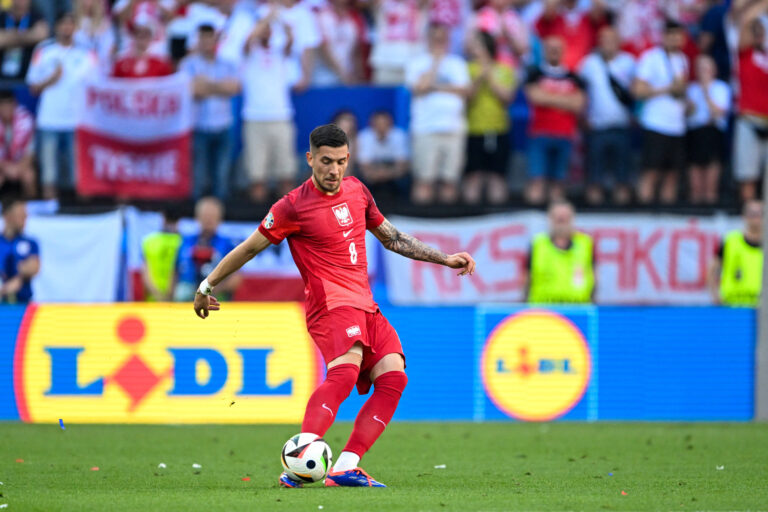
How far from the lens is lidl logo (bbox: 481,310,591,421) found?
1286 cm

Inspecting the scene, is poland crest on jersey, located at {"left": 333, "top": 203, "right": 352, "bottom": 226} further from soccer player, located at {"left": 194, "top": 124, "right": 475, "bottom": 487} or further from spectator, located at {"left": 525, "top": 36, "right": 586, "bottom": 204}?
spectator, located at {"left": 525, "top": 36, "right": 586, "bottom": 204}

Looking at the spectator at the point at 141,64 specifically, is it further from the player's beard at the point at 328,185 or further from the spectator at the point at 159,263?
the player's beard at the point at 328,185

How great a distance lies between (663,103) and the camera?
15422mm

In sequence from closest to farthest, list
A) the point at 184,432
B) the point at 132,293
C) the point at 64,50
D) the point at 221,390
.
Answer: the point at 184,432
the point at 221,390
the point at 132,293
the point at 64,50

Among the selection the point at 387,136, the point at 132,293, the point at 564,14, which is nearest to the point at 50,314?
the point at 132,293

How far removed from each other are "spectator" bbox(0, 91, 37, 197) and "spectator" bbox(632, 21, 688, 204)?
7688 mm

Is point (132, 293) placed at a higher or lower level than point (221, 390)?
higher

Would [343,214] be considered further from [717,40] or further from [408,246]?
[717,40]

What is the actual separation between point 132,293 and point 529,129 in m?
5.35

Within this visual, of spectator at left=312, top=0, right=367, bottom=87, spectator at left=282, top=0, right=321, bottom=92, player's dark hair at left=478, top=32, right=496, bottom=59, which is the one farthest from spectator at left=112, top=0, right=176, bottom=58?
player's dark hair at left=478, top=32, right=496, bottom=59

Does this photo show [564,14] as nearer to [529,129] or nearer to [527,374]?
[529,129]

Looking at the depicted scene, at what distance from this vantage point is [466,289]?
49.5 feet

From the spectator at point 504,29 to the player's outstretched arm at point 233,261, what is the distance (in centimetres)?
882

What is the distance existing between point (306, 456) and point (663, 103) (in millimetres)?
9861
